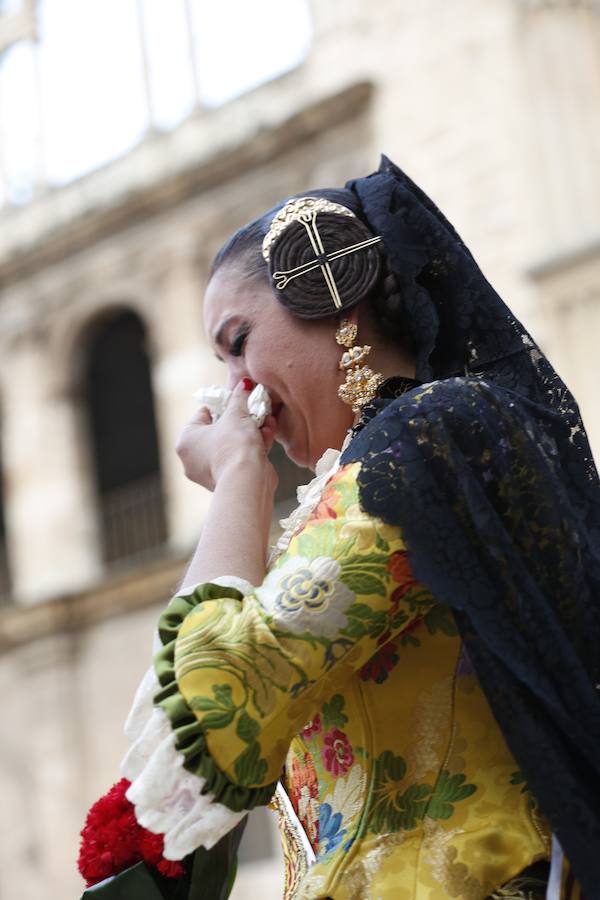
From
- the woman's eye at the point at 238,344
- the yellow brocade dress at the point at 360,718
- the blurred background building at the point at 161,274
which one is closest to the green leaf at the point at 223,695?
the yellow brocade dress at the point at 360,718

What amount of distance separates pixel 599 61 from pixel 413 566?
10164mm

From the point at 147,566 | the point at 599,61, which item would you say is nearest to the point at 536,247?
the point at 599,61

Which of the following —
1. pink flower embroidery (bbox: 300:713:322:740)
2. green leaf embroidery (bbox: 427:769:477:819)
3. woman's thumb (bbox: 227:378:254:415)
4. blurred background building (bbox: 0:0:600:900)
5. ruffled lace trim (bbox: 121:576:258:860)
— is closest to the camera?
ruffled lace trim (bbox: 121:576:258:860)

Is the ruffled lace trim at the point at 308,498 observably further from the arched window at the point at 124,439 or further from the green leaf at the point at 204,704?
the arched window at the point at 124,439

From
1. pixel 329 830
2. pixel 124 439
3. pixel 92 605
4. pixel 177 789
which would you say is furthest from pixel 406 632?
pixel 124 439

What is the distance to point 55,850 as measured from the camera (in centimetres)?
1287

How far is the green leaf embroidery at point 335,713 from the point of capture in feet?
6.54

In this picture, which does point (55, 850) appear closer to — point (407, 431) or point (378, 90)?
point (378, 90)

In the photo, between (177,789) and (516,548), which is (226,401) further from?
(177,789)

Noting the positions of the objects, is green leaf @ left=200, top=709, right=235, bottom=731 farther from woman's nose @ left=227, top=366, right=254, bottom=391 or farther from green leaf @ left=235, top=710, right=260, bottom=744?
woman's nose @ left=227, top=366, right=254, bottom=391

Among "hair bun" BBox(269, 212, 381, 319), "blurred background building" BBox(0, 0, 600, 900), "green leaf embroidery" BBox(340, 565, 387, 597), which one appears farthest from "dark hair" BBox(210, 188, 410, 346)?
"blurred background building" BBox(0, 0, 600, 900)

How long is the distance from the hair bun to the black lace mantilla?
0.20 metres

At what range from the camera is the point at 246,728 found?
176cm

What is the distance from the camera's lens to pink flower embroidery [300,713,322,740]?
6.64 ft
